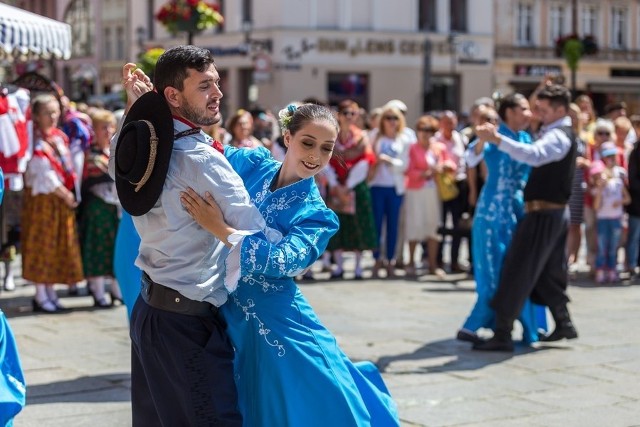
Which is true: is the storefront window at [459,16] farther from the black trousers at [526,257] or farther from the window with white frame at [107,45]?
the black trousers at [526,257]

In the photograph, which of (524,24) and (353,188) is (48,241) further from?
(524,24)

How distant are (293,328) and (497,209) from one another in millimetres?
4690

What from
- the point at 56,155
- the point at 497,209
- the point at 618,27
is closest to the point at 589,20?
the point at 618,27

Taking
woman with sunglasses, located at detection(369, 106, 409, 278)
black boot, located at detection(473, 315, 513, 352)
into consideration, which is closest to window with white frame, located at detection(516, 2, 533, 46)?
woman with sunglasses, located at detection(369, 106, 409, 278)

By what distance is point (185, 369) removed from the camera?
409cm

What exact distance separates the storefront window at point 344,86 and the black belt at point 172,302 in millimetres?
42372

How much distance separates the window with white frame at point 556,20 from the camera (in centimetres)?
5106

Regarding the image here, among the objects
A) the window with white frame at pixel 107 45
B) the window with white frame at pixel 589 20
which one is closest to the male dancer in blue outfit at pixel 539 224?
the window with white frame at pixel 589 20

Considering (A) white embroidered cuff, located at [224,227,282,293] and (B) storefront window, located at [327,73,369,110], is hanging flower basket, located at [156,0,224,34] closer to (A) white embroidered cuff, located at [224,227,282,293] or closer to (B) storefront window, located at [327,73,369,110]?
(A) white embroidered cuff, located at [224,227,282,293]

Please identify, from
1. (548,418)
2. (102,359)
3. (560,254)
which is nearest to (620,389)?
(548,418)

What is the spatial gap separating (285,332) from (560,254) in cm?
489

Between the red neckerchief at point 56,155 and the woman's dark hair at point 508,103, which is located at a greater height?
the woman's dark hair at point 508,103

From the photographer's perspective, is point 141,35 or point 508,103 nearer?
point 508,103

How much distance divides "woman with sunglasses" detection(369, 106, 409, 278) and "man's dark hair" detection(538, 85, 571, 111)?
4.91 metres
